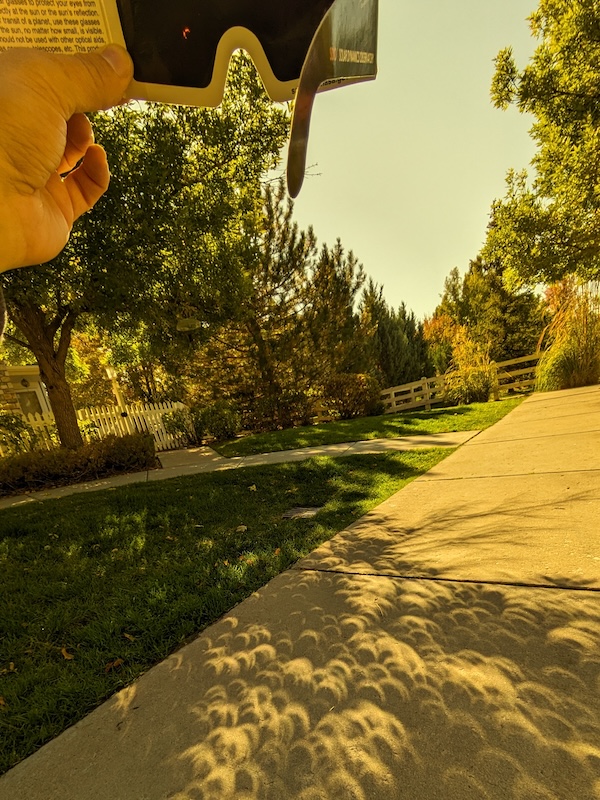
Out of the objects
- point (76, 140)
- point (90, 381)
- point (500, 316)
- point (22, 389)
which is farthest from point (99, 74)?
point (500, 316)

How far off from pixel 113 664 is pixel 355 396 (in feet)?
36.2

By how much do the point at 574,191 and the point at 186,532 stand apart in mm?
11445

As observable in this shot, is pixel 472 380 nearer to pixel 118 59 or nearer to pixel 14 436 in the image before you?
pixel 118 59

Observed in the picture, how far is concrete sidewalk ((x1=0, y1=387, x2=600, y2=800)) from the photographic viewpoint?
104 cm

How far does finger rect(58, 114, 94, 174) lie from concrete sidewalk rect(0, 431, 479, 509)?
4911 mm

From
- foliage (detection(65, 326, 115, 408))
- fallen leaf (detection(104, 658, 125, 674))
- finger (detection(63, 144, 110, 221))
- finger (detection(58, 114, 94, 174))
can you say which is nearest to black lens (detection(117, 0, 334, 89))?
finger (detection(58, 114, 94, 174))

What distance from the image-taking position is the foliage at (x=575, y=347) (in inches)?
379

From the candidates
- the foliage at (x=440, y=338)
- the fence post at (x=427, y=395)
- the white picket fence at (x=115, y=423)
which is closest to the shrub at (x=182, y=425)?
the white picket fence at (x=115, y=423)

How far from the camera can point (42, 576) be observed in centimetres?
276

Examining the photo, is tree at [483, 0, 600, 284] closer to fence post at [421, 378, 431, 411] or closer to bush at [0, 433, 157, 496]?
fence post at [421, 378, 431, 411]

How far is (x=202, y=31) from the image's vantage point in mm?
1146

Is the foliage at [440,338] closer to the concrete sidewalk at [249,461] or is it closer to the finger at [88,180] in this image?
the concrete sidewalk at [249,461]

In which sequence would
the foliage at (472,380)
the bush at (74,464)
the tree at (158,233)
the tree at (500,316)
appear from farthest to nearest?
the tree at (500,316) → the foliage at (472,380) → the bush at (74,464) → the tree at (158,233)

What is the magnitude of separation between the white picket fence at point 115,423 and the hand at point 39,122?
843cm
